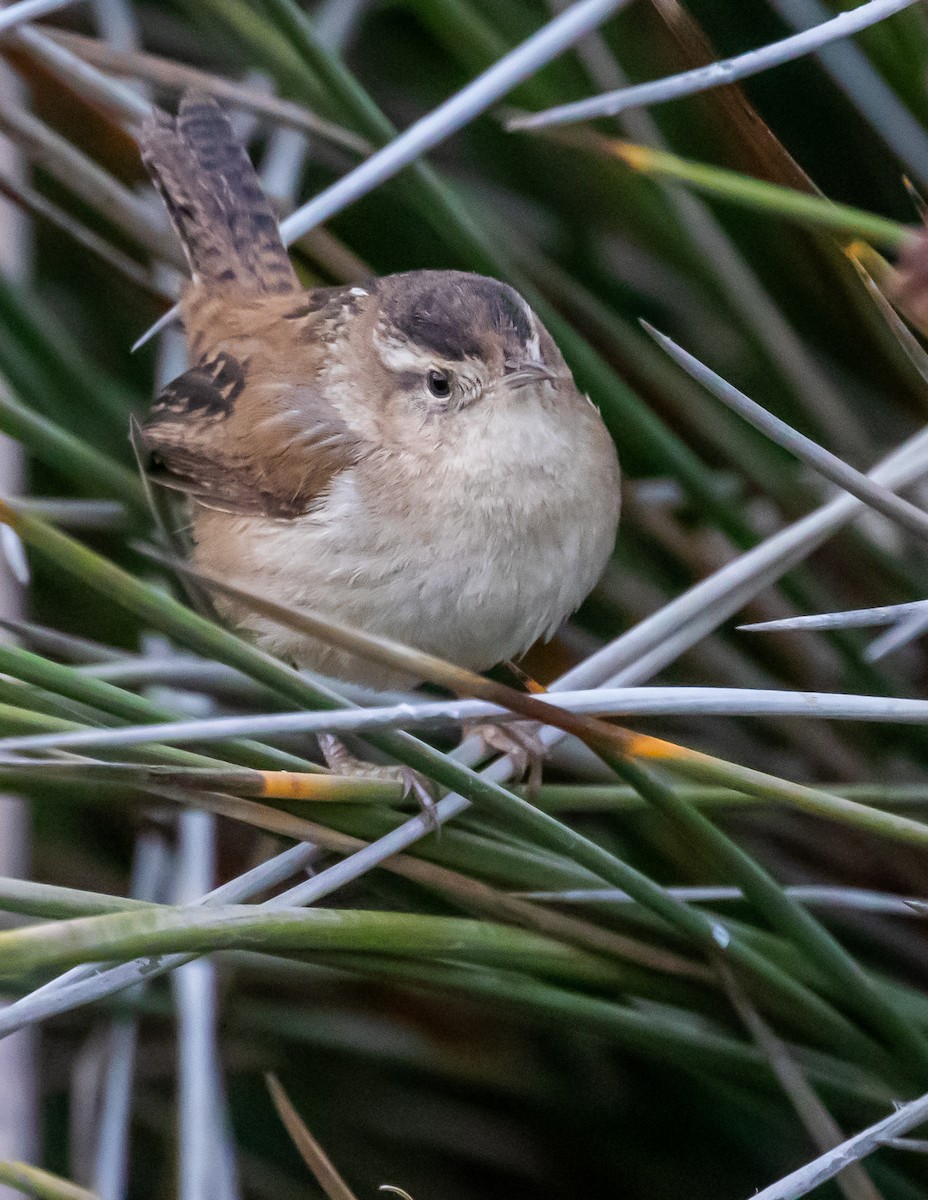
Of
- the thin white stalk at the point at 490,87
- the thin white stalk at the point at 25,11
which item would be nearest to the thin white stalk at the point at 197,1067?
the thin white stalk at the point at 490,87

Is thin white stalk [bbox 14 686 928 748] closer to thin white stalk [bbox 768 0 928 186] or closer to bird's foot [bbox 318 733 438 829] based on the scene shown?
bird's foot [bbox 318 733 438 829]

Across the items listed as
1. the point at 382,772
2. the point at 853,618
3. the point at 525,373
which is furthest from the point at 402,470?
the point at 853,618

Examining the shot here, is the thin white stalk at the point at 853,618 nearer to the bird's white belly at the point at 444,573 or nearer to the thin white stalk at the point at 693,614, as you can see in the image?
the thin white stalk at the point at 693,614

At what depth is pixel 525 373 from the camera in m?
1.90

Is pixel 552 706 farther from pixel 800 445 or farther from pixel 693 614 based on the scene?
pixel 693 614

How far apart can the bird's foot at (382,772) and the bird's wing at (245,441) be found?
0.43 metres

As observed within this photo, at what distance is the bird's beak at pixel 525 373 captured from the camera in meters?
1.90

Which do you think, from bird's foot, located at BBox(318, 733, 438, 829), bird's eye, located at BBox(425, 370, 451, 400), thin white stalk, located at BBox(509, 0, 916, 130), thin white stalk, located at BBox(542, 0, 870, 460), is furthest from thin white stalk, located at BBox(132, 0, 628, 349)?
bird's foot, located at BBox(318, 733, 438, 829)

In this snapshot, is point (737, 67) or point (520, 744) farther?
point (520, 744)

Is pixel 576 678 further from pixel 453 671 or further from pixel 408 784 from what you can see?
pixel 453 671

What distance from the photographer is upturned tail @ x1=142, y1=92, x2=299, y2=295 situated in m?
2.57

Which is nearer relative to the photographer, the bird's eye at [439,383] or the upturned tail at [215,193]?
the bird's eye at [439,383]

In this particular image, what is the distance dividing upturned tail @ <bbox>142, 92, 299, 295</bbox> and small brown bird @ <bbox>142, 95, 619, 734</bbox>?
0.85 feet

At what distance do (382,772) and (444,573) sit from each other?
39cm
